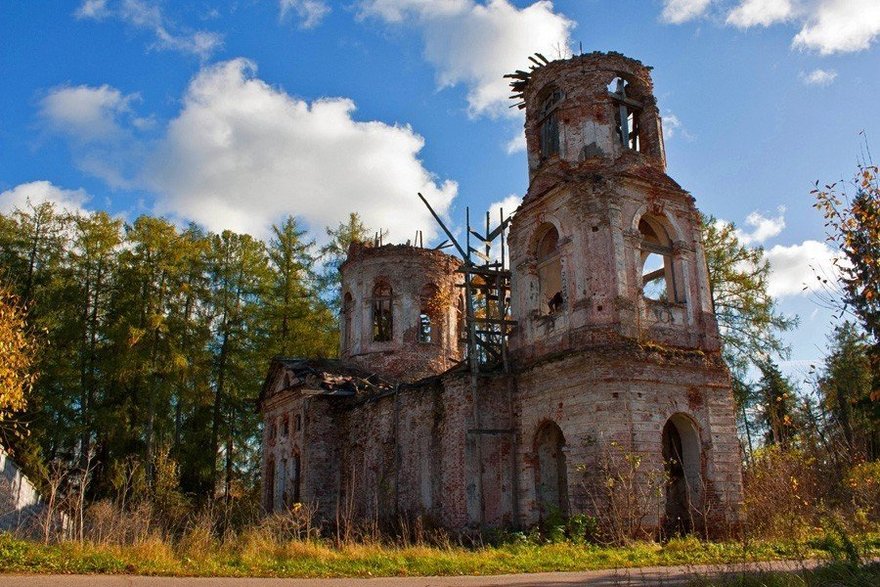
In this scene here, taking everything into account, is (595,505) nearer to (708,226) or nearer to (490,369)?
(490,369)

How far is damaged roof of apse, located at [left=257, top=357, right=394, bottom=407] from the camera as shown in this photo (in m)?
22.0

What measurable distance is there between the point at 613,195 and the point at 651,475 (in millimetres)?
5563

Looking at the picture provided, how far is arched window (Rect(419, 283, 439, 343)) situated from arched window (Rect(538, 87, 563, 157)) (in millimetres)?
8939

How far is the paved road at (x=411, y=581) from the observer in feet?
26.3

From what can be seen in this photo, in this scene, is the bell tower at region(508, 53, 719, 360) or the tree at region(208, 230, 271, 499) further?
the tree at region(208, 230, 271, 499)

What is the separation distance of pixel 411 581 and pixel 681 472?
784 centimetres

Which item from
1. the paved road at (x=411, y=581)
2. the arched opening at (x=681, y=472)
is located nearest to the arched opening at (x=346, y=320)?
the arched opening at (x=681, y=472)

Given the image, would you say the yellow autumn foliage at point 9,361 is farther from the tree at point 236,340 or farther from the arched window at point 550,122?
the tree at point 236,340

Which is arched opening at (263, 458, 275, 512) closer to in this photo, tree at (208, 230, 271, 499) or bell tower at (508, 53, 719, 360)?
tree at (208, 230, 271, 499)

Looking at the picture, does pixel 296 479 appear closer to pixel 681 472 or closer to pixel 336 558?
pixel 681 472

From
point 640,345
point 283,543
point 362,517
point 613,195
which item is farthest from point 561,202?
point 362,517

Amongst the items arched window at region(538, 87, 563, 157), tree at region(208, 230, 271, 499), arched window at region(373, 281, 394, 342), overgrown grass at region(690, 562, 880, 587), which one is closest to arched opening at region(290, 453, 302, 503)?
arched window at region(373, 281, 394, 342)

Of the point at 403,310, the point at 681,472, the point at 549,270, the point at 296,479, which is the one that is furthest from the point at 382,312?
the point at 681,472

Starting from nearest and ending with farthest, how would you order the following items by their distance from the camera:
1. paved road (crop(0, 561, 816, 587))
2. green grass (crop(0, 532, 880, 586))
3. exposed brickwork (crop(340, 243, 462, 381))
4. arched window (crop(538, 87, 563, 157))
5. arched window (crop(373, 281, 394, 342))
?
paved road (crop(0, 561, 816, 587)) → green grass (crop(0, 532, 880, 586)) → arched window (crop(538, 87, 563, 157)) → exposed brickwork (crop(340, 243, 462, 381)) → arched window (crop(373, 281, 394, 342))
